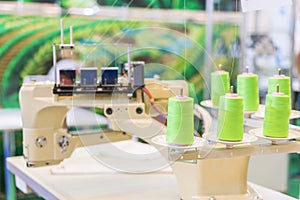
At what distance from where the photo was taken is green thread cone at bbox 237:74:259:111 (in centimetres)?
148

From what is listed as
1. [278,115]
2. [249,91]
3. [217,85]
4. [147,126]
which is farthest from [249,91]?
[147,126]

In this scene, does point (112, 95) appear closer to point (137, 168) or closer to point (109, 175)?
point (137, 168)

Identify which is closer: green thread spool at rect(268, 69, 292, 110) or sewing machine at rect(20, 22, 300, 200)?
sewing machine at rect(20, 22, 300, 200)

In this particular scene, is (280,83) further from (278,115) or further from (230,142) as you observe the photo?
(230,142)

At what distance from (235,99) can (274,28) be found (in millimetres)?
2484

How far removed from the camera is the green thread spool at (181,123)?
120cm

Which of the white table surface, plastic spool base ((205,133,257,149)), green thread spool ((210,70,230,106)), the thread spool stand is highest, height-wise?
green thread spool ((210,70,230,106))

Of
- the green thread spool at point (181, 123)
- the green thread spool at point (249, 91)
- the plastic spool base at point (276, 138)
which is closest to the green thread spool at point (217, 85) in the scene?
the green thread spool at point (249, 91)

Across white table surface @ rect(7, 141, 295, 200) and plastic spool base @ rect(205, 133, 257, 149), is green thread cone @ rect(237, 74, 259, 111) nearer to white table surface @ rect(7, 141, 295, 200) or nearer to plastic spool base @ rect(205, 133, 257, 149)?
plastic spool base @ rect(205, 133, 257, 149)

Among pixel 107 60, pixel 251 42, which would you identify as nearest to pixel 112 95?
pixel 107 60

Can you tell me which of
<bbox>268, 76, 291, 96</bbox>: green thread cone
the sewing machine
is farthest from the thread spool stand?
<bbox>268, 76, 291, 96</bbox>: green thread cone

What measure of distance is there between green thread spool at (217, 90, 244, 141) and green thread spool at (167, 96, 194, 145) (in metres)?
0.09

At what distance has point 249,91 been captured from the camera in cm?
148

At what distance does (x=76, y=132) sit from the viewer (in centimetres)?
179
